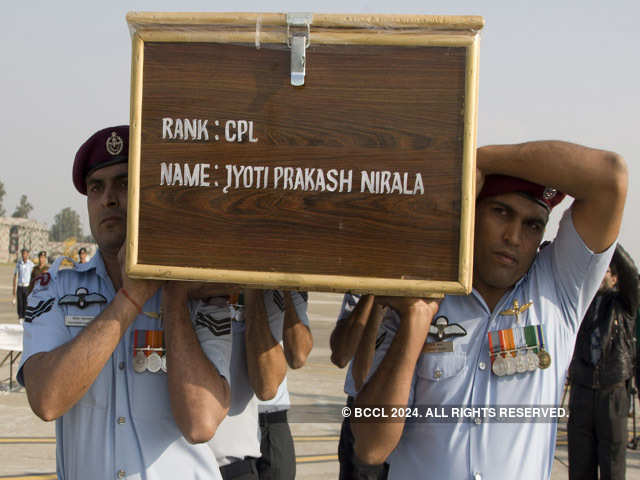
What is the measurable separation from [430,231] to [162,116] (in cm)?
73

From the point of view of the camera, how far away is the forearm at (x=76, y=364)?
5.40 ft

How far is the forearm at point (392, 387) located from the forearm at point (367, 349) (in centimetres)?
66

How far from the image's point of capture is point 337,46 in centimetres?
151

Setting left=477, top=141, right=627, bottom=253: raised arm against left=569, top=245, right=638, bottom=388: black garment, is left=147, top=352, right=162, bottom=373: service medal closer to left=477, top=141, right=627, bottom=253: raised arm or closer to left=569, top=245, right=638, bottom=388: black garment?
left=477, top=141, right=627, bottom=253: raised arm

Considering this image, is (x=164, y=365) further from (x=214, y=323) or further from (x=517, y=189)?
(x=517, y=189)

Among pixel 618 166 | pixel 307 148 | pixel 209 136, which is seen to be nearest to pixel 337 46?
pixel 307 148

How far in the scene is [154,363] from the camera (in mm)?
1823

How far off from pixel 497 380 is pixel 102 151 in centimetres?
146

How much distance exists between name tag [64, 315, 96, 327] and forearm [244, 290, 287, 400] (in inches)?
22.8

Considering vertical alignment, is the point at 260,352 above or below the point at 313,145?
below

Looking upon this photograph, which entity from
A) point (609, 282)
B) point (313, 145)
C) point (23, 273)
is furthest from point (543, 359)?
point (23, 273)

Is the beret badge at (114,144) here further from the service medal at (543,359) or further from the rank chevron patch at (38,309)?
the service medal at (543,359)

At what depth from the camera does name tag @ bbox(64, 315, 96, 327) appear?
185 cm

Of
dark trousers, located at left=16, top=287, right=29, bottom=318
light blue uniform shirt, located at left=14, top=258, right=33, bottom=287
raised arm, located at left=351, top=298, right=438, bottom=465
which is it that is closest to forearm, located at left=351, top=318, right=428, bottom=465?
raised arm, located at left=351, top=298, right=438, bottom=465
